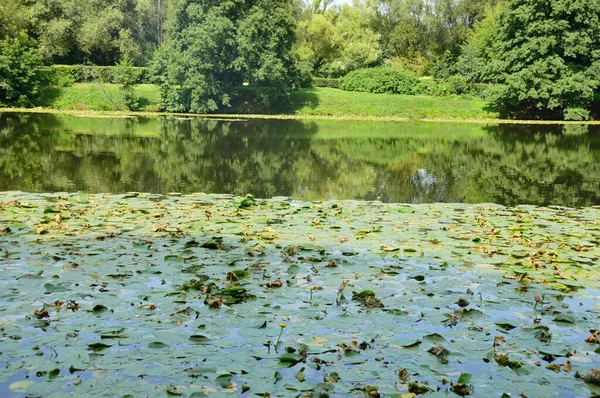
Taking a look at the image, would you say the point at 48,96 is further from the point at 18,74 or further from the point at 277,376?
the point at 277,376

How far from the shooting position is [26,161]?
54.4 ft

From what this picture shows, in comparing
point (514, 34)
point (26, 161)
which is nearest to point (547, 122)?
point (514, 34)

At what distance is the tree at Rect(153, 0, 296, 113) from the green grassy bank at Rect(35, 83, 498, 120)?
1757mm

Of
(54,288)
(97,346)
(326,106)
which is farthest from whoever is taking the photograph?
(326,106)

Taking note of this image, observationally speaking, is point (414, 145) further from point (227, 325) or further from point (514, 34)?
point (514, 34)

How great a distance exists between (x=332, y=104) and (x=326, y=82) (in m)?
9.10

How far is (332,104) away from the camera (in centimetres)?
4609

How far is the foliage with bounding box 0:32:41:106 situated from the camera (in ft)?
132

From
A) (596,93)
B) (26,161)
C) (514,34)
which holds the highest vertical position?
(514,34)

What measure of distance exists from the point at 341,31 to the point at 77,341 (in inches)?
2223

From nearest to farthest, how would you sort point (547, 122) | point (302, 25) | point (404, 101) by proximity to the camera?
point (547, 122), point (404, 101), point (302, 25)

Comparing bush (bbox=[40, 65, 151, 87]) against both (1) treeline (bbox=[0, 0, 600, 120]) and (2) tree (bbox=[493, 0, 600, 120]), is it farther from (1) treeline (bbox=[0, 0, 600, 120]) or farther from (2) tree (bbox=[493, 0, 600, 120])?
(2) tree (bbox=[493, 0, 600, 120])

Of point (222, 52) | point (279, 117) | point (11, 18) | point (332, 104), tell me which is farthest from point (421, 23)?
point (11, 18)

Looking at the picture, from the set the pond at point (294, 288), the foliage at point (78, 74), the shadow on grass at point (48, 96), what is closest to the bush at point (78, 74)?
the foliage at point (78, 74)
